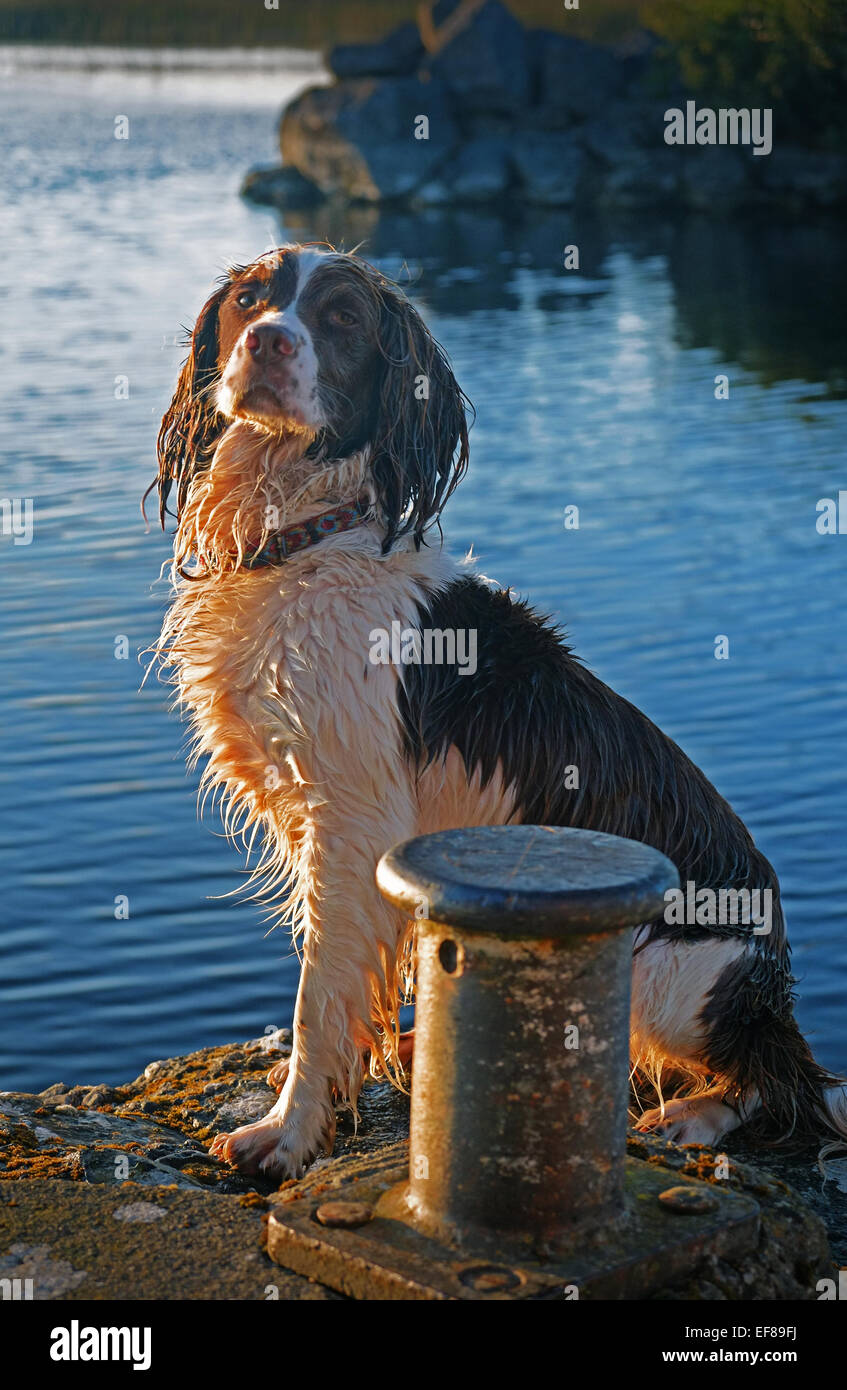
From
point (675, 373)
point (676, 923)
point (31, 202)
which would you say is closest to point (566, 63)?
point (31, 202)

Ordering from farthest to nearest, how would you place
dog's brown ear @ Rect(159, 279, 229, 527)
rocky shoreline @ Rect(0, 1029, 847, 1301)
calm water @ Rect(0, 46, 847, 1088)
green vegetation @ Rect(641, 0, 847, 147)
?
green vegetation @ Rect(641, 0, 847, 147) → calm water @ Rect(0, 46, 847, 1088) → dog's brown ear @ Rect(159, 279, 229, 527) → rocky shoreline @ Rect(0, 1029, 847, 1301)

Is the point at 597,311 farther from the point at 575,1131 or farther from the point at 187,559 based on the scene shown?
the point at 575,1131

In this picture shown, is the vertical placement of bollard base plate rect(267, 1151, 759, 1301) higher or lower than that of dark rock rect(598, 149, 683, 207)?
lower

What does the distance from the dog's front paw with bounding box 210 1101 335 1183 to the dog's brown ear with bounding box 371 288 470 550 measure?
5.62ft

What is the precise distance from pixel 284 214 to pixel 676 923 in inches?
1616

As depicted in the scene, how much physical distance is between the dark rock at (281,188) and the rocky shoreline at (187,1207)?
144ft

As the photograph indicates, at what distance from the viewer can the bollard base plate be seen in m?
3.56

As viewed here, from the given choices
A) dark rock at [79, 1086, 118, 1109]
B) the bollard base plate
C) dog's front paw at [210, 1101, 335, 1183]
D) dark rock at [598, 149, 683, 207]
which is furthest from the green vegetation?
the bollard base plate

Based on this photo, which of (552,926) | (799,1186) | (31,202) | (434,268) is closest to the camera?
(552,926)

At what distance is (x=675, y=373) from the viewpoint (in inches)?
869

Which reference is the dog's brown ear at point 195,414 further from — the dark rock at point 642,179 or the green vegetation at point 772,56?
A: the green vegetation at point 772,56

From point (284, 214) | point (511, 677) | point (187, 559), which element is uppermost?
point (284, 214)

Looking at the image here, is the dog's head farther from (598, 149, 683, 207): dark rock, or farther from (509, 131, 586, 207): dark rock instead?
(509, 131, 586, 207): dark rock

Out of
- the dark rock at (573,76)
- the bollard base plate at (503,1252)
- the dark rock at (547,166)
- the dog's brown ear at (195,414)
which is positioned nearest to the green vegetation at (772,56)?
the dark rock at (573,76)
